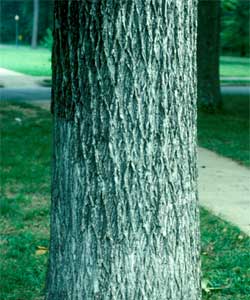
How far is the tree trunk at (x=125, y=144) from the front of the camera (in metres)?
3.23

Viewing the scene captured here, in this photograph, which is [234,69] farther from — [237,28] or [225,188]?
[225,188]

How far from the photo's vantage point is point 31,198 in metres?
7.30

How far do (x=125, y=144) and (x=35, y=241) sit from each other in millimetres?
2679

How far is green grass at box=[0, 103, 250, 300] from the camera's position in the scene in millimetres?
4770

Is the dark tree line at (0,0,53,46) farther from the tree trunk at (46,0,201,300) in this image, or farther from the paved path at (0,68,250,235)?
the tree trunk at (46,0,201,300)

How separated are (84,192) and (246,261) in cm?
234

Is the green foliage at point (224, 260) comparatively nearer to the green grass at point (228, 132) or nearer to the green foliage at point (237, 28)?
the green grass at point (228, 132)

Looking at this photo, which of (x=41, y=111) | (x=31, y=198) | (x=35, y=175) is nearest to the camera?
(x=31, y=198)

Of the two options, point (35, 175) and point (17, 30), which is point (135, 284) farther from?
point (17, 30)

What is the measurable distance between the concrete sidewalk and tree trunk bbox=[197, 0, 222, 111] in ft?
17.7

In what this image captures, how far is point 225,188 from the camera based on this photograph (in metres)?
8.09

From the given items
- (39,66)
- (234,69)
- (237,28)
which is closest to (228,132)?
(39,66)

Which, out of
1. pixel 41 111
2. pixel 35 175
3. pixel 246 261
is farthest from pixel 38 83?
pixel 246 261

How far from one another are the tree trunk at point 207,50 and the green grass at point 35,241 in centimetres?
650
